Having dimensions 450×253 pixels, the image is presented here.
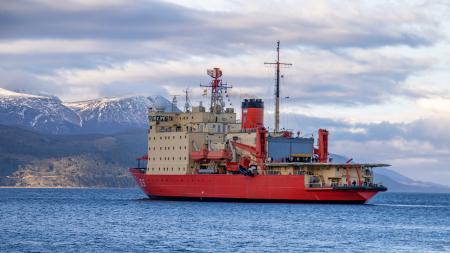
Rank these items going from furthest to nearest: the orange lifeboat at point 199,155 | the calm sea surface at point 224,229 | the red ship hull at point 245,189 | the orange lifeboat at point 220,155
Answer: the orange lifeboat at point 199,155 → the orange lifeboat at point 220,155 → the red ship hull at point 245,189 → the calm sea surface at point 224,229

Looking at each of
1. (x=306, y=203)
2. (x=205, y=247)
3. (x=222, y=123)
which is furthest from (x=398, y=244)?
(x=222, y=123)

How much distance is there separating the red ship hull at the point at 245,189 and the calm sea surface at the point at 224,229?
1097mm

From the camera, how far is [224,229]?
199 ft

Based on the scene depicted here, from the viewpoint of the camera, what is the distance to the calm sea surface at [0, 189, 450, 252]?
51.1 meters

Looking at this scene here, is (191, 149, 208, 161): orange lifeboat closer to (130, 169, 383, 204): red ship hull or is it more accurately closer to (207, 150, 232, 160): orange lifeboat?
(207, 150, 232, 160): orange lifeboat

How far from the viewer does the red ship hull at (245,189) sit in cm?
8281

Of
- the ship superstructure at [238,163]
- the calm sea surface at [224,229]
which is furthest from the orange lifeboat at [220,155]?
Result: the calm sea surface at [224,229]

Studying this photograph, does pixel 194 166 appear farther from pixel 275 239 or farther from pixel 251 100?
pixel 275 239

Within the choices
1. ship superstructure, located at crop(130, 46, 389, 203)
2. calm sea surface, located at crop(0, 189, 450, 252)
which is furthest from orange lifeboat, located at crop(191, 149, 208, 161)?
calm sea surface, located at crop(0, 189, 450, 252)

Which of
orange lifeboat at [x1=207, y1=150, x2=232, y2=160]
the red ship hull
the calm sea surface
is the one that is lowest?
the calm sea surface

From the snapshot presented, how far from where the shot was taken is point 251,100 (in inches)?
3659

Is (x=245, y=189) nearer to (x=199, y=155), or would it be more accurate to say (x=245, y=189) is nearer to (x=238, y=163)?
(x=238, y=163)

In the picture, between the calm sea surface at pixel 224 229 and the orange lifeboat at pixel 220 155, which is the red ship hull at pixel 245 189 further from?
the orange lifeboat at pixel 220 155

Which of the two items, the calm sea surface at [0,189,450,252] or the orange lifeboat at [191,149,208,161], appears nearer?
the calm sea surface at [0,189,450,252]
